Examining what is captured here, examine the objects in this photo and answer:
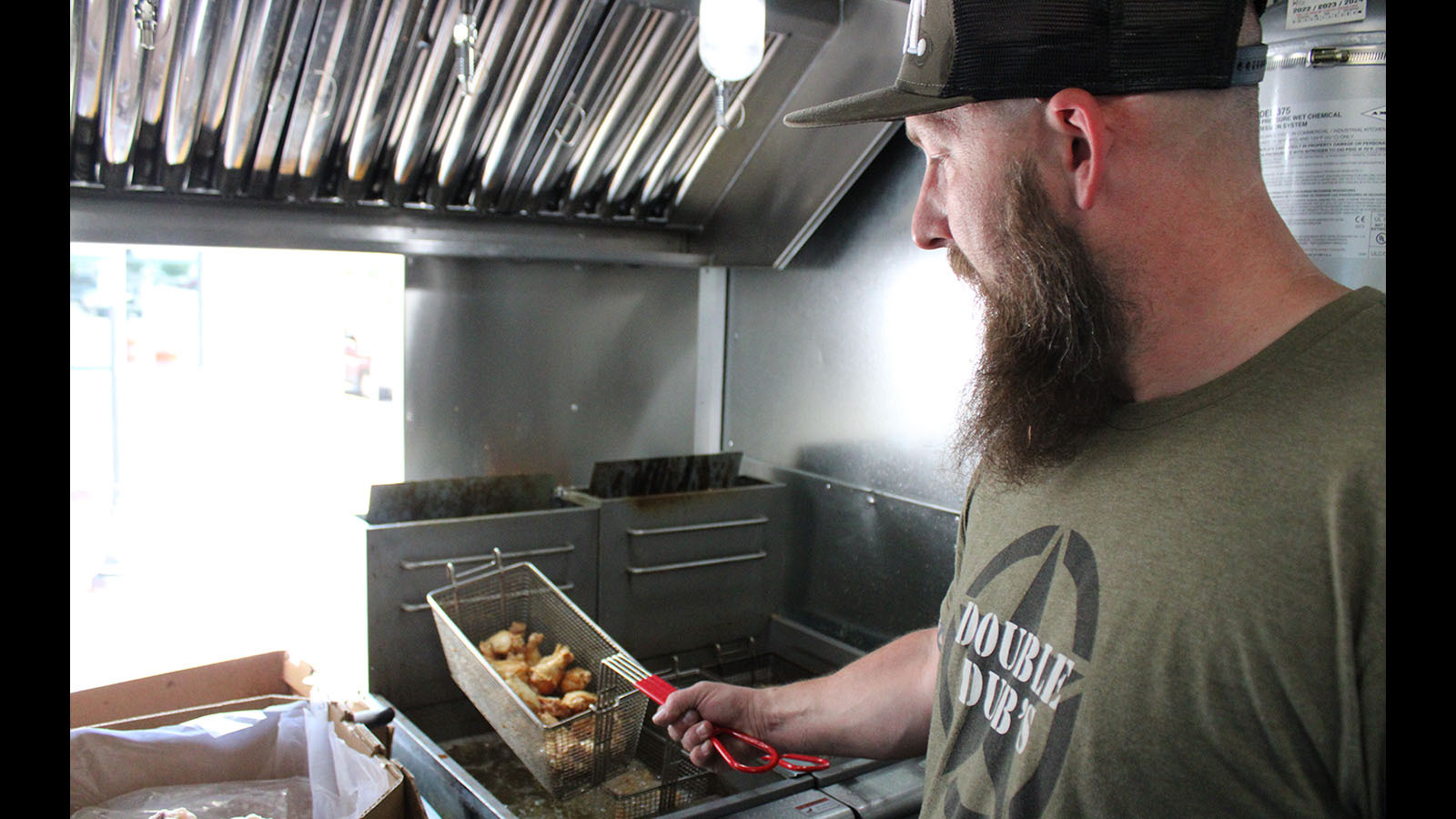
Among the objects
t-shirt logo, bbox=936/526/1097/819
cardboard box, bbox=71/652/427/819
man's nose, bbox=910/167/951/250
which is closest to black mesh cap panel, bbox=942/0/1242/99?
man's nose, bbox=910/167/951/250

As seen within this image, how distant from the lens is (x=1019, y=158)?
75cm

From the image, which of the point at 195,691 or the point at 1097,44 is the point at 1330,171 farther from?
the point at 195,691

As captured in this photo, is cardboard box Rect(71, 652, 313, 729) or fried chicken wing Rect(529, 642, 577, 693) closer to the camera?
cardboard box Rect(71, 652, 313, 729)

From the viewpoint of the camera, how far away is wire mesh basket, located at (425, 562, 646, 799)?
142cm

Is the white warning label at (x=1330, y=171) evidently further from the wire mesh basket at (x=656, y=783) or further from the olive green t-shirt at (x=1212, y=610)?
the wire mesh basket at (x=656, y=783)

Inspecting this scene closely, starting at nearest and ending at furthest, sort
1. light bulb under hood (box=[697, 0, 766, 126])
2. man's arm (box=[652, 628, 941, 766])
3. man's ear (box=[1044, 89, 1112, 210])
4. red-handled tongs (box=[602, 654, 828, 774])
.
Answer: man's ear (box=[1044, 89, 1112, 210])
man's arm (box=[652, 628, 941, 766])
red-handled tongs (box=[602, 654, 828, 774])
light bulb under hood (box=[697, 0, 766, 126])

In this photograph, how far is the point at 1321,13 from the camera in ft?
2.62

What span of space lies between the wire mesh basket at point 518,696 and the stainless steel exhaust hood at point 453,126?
639 millimetres

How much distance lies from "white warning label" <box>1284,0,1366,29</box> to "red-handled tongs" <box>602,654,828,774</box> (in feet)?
2.88

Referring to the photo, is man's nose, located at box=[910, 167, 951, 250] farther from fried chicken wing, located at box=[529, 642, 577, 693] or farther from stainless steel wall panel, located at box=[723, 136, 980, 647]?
fried chicken wing, located at box=[529, 642, 577, 693]

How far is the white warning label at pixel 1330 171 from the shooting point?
757mm

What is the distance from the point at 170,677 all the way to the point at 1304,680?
148 cm
